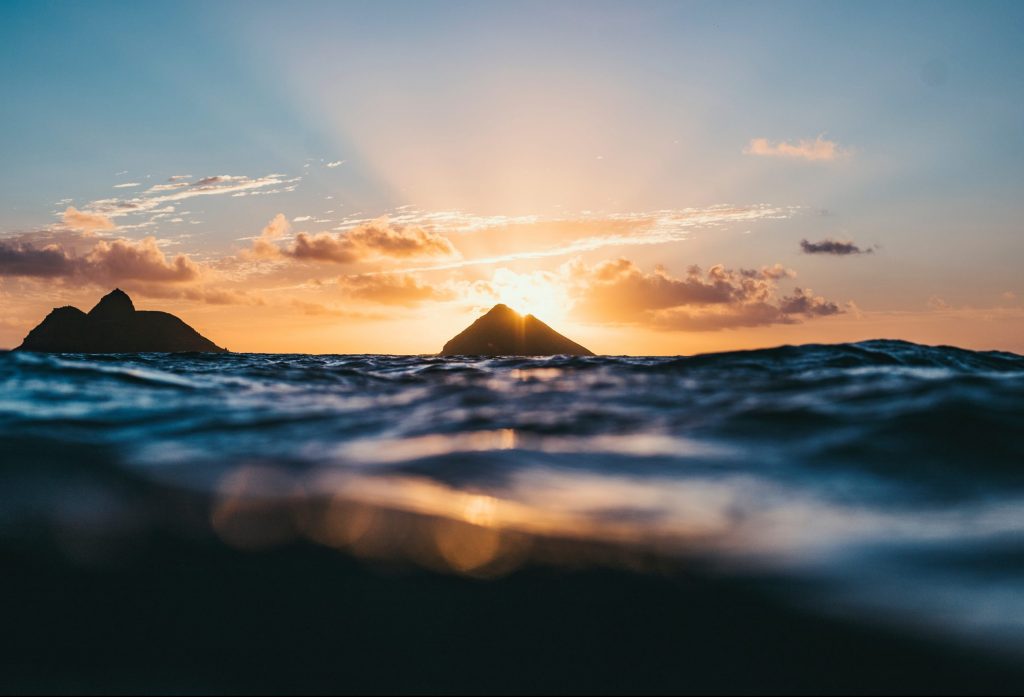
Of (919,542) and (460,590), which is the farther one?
(919,542)

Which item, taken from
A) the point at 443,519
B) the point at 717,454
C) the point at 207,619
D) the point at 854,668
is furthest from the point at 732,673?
the point at 717,454

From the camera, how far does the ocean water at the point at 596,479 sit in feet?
7.79

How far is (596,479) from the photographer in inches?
140

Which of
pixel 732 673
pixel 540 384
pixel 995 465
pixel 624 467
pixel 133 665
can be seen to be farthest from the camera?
pixel 540 384

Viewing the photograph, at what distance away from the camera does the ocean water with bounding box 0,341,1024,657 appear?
2.38 metres

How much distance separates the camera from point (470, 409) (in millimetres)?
6520

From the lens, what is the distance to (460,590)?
2.09 m

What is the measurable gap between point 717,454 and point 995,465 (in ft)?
6.26

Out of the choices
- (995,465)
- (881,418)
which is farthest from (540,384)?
(995,465)

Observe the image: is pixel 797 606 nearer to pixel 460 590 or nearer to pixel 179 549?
pixel 460 590

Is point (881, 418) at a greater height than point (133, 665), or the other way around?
point (881, 418)

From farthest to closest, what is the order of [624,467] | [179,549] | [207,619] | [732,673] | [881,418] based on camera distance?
[881,418] → [624,467] → [179,549] → [207,619] → [732,673]

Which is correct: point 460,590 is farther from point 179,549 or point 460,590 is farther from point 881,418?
point 881,418

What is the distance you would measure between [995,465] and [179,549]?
5046 mm
